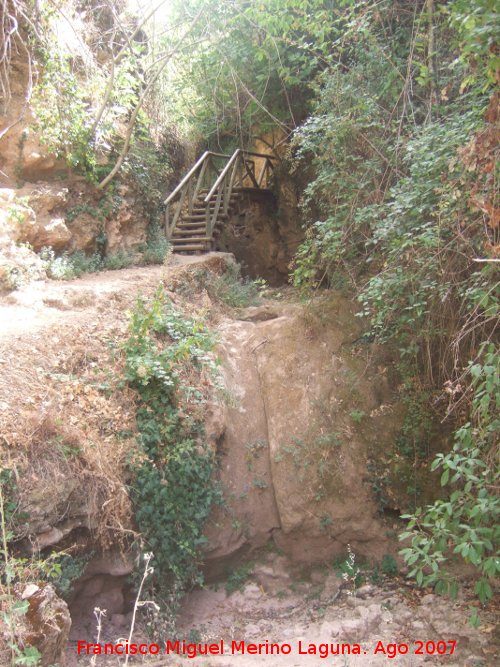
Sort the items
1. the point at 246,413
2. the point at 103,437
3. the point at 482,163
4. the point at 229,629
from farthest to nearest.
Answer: the point at 246,413
the point at 229,629
the point at 103,437
the point at 482,163

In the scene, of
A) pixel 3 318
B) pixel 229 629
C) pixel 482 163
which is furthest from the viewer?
pixel 3 318

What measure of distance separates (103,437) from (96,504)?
59cm

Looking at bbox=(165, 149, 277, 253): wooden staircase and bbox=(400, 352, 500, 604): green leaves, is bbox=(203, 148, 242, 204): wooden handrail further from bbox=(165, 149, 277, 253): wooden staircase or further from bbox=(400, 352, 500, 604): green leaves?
bbox=(400, 352, 500, 604): green leaves

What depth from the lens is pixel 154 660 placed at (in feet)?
14.1

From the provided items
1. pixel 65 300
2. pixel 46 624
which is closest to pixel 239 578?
pixel 46 624

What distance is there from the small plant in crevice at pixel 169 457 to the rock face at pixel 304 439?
58cm

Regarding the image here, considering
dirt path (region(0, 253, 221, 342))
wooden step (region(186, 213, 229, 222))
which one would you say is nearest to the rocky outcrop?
dirt path (region(0, 253, 221, 342))

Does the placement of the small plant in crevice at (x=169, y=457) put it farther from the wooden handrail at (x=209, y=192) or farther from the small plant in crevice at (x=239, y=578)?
the wooden handrail at (x=209, y=192)

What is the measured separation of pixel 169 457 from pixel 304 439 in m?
1.89

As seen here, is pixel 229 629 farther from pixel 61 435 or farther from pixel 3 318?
pixel 3 318

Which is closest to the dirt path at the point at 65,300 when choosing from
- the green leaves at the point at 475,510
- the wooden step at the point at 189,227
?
the wooden step at the point at 189,227

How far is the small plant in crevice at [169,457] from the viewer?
4.82 meters

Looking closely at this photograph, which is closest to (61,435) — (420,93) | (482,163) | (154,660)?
(154,660)

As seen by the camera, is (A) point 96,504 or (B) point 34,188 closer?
(A) point 96,504
